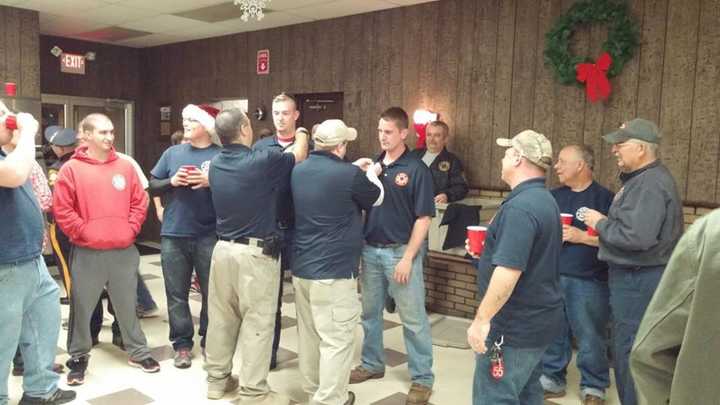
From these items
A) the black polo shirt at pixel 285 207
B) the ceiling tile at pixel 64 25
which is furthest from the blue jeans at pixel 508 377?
the ceiling tile at pixel 64 25

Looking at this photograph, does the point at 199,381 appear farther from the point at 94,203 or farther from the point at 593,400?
the point at 593,400

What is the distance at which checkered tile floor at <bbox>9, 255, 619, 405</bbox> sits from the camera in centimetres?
335

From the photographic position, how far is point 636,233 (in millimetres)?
2816

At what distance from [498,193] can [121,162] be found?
304 cm

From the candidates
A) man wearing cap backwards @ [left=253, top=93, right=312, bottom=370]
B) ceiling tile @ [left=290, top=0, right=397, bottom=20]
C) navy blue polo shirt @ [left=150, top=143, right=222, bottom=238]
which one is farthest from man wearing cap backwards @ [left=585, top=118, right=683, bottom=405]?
ceiling tile @ [left=290, top=0, right=397, bottom=20]

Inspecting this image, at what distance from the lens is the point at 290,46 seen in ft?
22.3

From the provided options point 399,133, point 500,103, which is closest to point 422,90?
point 500,103

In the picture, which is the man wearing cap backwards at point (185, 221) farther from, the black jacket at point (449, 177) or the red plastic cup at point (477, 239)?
the black jacket at point (449, 177)

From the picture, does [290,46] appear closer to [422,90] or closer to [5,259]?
[422,90]

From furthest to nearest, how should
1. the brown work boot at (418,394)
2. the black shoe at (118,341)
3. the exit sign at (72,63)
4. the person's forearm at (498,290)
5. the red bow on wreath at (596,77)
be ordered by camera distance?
the exit sign at (72,63)
the red bow on wreath at (596,77)
the black shoe at (118,341)
the brown work boot at (418,394)
the person's forearm at (498,290)

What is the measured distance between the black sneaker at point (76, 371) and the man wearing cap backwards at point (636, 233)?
115 inches

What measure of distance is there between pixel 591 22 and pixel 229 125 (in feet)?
9.74

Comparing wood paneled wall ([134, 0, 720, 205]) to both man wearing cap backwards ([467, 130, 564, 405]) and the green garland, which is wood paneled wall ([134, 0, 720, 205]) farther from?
man wearing cap backwards ([467, 130, 564, 405])

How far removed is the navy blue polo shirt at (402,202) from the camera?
133 inches
